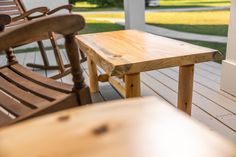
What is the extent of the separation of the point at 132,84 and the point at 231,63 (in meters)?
0.93

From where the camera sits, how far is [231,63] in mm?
1856

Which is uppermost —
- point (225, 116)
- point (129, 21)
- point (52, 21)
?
point (52, 21)

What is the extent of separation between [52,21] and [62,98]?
0.91ft

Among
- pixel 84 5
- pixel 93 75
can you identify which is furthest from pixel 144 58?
pixel 84 5

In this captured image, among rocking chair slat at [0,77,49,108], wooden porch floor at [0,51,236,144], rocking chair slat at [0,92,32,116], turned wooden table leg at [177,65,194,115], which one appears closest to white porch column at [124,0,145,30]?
wooden porch floor at [0,51,236,144]

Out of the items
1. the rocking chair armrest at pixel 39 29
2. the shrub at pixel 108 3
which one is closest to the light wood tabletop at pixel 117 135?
the rocking chair armrest at pixel 39 29

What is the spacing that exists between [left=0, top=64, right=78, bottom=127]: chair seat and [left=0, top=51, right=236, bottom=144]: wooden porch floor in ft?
2.50

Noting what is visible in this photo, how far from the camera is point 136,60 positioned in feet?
3.92

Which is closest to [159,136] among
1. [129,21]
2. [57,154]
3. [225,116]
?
[57,154]

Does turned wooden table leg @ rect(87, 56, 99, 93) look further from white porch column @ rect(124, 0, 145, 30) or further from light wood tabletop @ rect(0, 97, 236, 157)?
white porch column @ rect(124, 0, 145, 30)

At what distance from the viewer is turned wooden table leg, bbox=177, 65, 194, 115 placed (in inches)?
52.7

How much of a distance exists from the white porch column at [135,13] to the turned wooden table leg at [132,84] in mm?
2619

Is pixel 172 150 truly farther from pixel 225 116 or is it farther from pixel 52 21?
pixel 225 116

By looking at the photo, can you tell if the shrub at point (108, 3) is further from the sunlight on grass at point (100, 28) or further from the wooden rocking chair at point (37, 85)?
the wooden rocking chair at point (37, 85)
